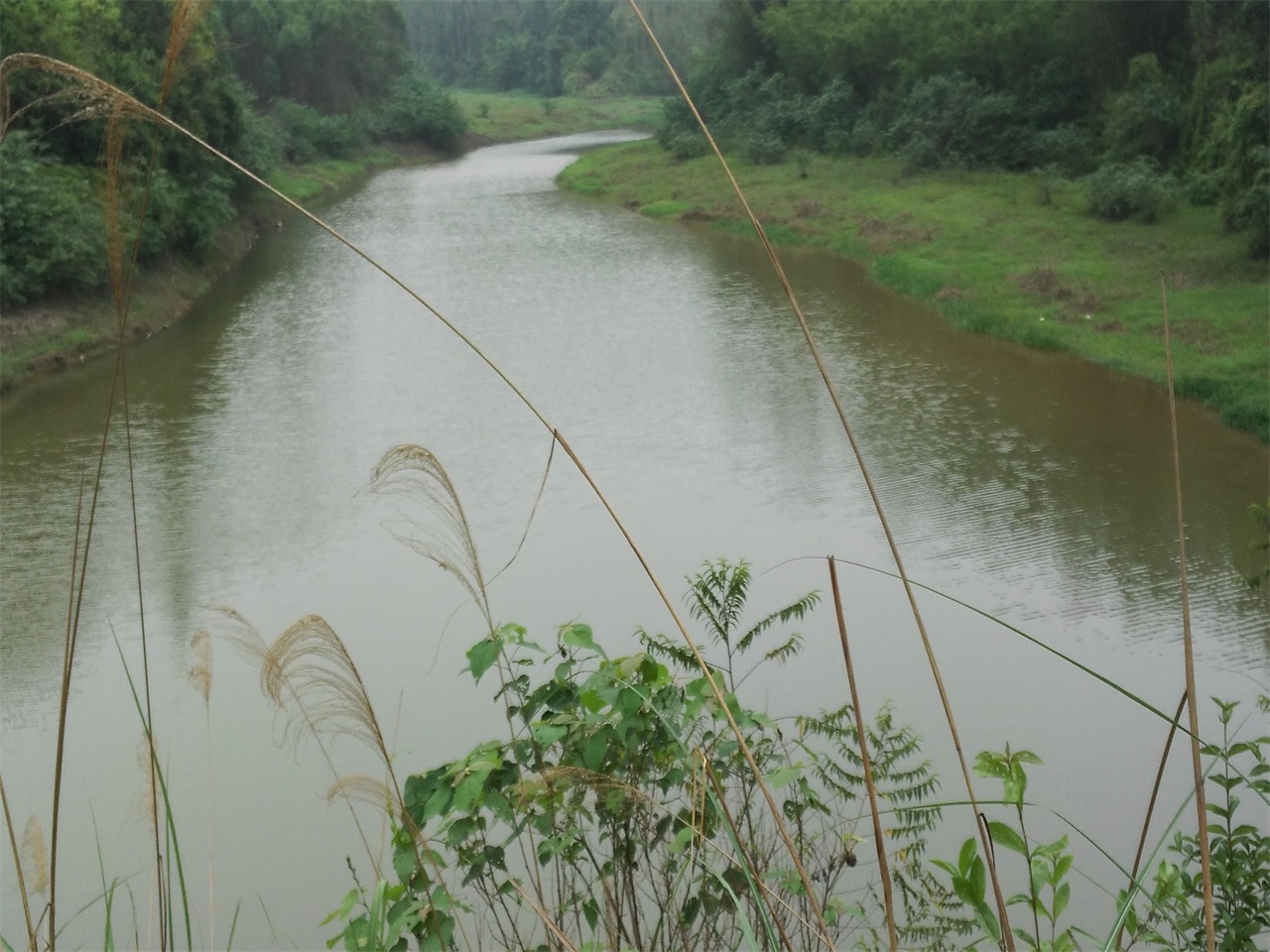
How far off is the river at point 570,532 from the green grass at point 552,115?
2145cm

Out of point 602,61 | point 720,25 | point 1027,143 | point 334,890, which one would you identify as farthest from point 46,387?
point 602,61

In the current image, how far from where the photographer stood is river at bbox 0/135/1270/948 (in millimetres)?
3463

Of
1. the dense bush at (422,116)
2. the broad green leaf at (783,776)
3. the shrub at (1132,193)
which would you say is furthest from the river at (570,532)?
the dense bush at (422,116)

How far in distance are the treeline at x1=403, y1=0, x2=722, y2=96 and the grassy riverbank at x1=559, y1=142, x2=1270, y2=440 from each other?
12574 millimetres

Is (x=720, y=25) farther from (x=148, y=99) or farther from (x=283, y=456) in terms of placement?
(x=283, y=456)

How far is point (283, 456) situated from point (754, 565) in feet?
9.20

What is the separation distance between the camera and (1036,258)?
397 inches

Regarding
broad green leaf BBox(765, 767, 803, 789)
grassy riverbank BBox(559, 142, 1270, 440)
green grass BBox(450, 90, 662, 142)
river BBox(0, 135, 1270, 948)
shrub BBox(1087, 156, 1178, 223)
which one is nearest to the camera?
broad green leaf BBox(765, 767, 803, 789)

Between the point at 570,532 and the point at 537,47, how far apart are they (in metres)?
35.7

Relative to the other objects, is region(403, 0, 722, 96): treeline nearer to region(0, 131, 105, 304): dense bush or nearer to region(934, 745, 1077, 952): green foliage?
region(0, 131, 105, 304): dense bush

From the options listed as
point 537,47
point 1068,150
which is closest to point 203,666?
point 1068,150

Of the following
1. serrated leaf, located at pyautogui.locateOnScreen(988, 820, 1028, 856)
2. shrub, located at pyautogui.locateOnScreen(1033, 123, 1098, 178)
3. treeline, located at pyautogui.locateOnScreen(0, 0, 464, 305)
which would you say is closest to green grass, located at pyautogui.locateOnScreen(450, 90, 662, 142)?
treeline, located at pyautogui.locateOnScreen(0, 0, 464, 305)

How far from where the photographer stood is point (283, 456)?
6.52m

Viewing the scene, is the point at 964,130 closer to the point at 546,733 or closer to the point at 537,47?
the point at 546,733
